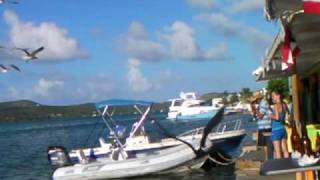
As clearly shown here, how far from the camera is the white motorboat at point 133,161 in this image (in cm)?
2583

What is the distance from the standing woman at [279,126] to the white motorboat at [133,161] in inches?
464

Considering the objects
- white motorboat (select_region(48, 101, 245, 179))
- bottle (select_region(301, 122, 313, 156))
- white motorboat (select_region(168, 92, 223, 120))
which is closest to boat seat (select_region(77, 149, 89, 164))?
white motorboat (select_region(48, 101, 245, 179))

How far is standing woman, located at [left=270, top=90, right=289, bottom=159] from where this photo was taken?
44.7 feet

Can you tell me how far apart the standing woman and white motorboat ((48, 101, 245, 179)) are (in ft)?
38.7

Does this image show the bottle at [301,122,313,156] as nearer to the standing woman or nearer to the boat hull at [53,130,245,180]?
the standing woman

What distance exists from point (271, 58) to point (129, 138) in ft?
53.5

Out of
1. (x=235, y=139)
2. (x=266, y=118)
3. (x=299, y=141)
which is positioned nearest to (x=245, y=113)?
(x=235, y=139)

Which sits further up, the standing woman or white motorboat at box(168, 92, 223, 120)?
white motorboat at box(168, 92, 223, 120)

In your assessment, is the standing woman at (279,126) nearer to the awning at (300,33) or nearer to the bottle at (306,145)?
the awning at (300,33)

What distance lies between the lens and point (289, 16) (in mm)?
7000

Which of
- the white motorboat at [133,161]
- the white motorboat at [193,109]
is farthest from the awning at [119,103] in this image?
the white motorboat at [193,109]

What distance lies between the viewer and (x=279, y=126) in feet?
45.9

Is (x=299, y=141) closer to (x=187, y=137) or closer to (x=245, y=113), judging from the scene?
(x=187, y=137)

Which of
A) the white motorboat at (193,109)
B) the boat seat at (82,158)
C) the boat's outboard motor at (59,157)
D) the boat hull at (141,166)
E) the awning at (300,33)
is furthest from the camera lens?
the white motorboat at (193,109)
